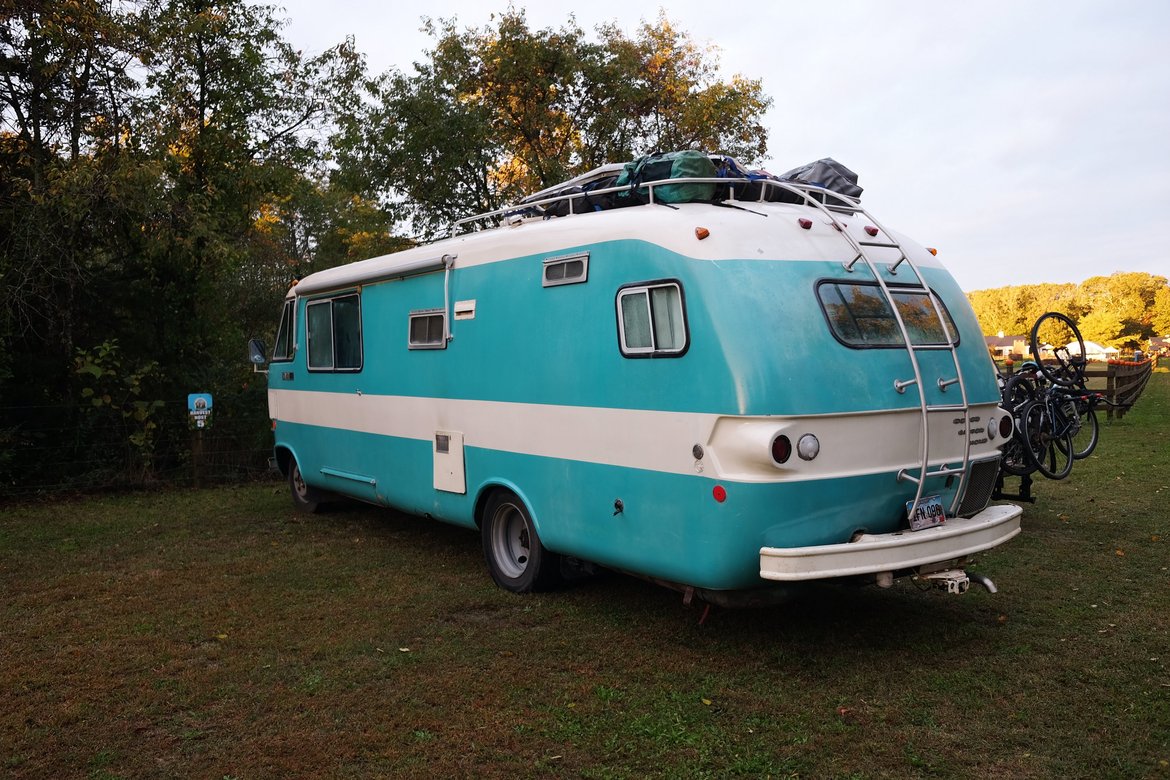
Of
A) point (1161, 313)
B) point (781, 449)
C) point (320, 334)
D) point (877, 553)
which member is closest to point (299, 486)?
point (320, 334)

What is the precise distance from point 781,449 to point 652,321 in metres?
1.12

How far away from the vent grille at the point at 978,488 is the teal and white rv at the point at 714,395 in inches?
0.5

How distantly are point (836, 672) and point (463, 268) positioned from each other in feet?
13.1

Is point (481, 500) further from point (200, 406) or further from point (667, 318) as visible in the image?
point (200, 406)

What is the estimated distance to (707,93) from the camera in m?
21.0

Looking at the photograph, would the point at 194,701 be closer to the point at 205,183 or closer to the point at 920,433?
A: the point at 920,433

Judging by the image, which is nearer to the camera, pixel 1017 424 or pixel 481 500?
pixel 481 500

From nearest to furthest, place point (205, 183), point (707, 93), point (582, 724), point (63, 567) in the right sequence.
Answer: point (582, 724) < point (63, 567) < point (205, 183) < point (707, 93)

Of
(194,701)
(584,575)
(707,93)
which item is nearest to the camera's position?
(194,701)

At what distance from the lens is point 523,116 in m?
19.9

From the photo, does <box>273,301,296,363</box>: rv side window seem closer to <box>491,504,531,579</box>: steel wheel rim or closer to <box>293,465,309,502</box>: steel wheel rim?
<box>293,465,309,502</box>: steel wheel rim

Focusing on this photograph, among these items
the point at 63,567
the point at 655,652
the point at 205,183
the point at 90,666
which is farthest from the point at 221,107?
the point at 655,652

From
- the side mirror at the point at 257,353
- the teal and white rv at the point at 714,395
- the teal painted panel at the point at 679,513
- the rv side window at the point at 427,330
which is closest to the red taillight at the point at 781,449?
the teal and white rv at the point at 714,395

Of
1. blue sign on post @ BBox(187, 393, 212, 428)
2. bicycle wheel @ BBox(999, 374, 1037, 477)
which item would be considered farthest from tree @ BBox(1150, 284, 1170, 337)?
blue sign on post @ BBox(187, 393, 212, 428)
